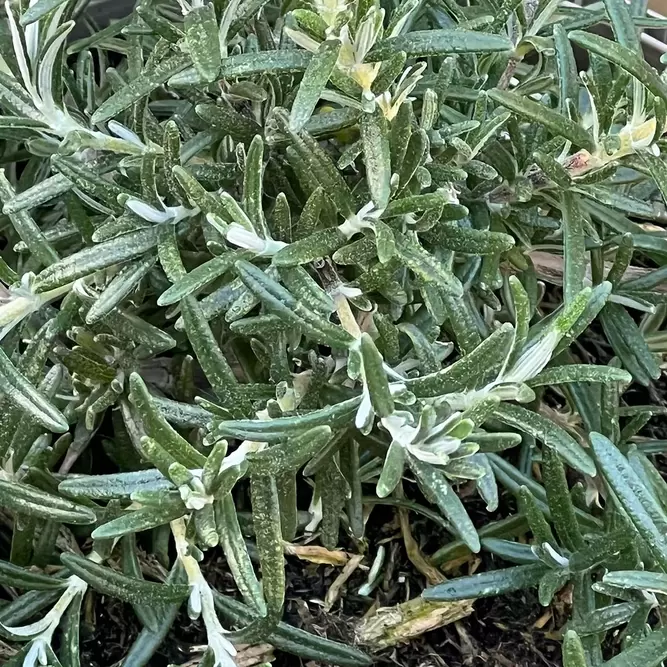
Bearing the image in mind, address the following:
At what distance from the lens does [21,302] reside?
27.9 inches

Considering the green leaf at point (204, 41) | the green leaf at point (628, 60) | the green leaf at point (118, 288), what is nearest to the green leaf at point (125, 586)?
the green leaf at point (118, 288)

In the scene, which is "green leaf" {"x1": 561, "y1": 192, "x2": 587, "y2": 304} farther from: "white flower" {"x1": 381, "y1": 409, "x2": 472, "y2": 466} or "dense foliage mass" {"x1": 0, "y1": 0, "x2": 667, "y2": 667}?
"white flower" {"x1": 381, "y1": 409, "x2": 472, "y2": 466}

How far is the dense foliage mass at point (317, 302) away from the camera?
62 centimetres

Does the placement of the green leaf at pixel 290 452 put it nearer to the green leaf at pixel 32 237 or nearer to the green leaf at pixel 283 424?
the green leaf at pixel 283 424

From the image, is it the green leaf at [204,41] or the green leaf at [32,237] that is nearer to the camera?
the green leaf at [204,41]

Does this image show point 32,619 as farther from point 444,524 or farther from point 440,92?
point 440,92

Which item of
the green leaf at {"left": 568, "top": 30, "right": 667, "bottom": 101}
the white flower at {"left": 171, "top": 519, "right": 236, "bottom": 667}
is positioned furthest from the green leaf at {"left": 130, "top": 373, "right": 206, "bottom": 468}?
the green leaf at {"left": 568, "top": 30, "right": 667, "bottom": 101}

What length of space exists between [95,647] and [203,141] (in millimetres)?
595

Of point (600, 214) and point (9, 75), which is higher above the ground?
point (9, 75)

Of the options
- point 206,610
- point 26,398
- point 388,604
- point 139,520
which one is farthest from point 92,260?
point 388,604

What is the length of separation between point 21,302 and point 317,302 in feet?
0.92

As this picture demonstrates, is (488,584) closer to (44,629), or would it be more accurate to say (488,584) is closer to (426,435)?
(426,435)

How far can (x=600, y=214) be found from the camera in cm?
82

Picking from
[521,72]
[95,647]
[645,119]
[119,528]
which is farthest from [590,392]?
[95,647]
